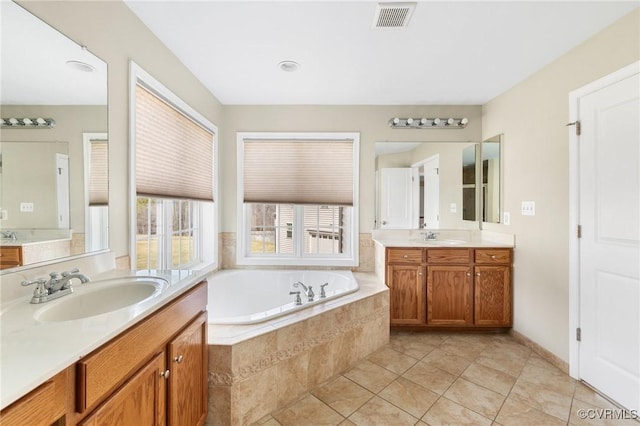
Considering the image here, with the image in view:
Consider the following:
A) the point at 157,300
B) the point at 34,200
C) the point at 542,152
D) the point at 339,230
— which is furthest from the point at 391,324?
the point at 34,200

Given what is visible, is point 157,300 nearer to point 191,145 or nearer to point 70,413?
point 70,413

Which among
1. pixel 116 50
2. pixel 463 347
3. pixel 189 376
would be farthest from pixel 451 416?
pixel 116 50

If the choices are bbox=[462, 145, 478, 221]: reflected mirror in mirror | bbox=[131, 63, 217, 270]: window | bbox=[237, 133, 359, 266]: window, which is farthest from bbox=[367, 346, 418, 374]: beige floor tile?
bbox=[131, 63, 217, 270]: window

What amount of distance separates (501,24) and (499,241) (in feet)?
6.33

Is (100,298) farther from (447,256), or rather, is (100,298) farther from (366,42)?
(447,256)

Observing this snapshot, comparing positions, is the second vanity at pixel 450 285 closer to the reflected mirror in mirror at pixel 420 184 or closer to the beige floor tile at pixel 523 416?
the reflected mirror in mirror at pixel 420 184

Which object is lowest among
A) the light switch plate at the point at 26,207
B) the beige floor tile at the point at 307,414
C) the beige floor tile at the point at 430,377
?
the beige floor tile at the point at 307,414

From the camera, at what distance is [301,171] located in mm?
3061

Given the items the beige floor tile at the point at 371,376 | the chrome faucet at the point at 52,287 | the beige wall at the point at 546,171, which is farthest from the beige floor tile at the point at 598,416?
the chrome faucet at the point at 52,287

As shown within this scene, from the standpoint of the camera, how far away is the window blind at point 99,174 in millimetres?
1388

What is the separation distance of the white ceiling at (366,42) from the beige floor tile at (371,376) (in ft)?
7.79

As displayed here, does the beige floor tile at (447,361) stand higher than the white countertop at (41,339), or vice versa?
the white countertop at (41,339)

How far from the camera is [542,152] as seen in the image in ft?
7.38

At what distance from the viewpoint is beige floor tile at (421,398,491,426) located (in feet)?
5.14
